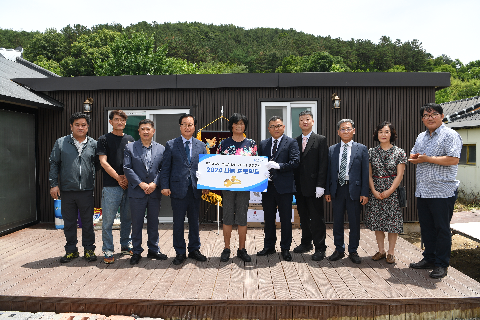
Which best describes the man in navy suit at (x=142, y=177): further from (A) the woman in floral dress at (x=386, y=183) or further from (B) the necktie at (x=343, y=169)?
(A) the woman in floral dress at (x=386, y=183)

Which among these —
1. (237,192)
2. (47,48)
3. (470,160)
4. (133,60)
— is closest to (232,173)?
(237,192)

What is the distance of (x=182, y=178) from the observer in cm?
373

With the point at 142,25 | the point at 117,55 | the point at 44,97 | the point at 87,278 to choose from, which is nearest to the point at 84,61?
the point at 117,55

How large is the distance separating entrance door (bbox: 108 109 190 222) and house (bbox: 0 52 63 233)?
132cm

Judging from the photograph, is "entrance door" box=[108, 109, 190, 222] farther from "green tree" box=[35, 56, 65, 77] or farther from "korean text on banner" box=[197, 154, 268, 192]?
"green tree" box=[35, 56, 65, 77]

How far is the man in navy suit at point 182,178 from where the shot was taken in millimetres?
3732

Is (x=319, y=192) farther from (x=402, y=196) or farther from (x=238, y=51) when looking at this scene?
(x=238, y=51)

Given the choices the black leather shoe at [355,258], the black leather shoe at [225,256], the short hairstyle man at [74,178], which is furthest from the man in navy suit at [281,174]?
the short hairstyle man at [74,178]

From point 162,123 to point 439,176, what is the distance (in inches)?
187

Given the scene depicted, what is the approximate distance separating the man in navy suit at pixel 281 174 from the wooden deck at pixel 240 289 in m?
0.47

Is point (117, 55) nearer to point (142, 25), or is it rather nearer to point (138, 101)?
point (142, 25)

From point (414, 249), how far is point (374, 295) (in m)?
1.87

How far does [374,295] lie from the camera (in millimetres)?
2945

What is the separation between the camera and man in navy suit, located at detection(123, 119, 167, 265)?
3734 millimetres
